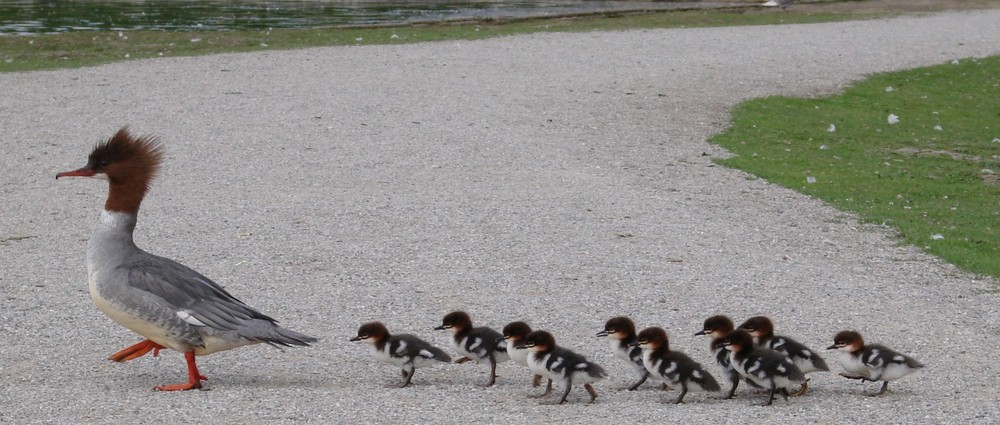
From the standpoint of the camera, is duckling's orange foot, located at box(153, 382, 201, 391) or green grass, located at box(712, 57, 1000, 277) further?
green grass, located at box(712, 57, 1000, 277)

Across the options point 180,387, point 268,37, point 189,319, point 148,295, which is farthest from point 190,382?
point 268,37

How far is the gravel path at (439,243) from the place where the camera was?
22.5 feet

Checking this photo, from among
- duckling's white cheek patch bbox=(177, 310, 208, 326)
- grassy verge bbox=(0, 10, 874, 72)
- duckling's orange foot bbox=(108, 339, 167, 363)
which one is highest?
duckling's white cheek patch bbox=(177, 310, 208, 326)

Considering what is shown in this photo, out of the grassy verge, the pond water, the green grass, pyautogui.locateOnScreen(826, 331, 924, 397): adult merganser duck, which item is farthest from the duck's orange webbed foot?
the pond water

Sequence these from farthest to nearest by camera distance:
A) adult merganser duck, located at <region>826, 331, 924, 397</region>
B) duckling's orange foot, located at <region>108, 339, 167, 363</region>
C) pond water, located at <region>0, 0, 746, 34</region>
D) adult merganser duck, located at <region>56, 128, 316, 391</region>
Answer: pond water, located at <region>0, 0, 746, 34</region> → duckling's orange foot, located at <region>108, 339, 167, 363</region> → adult merganser duck, located at <region>56, 128, 316, 391</region> → adult merganser duck, located at <region>826, 331, 924, 397</region>

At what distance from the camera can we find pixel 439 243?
10.6 m

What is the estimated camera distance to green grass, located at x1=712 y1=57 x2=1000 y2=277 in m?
11.7

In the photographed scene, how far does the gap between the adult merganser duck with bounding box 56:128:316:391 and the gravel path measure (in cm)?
28

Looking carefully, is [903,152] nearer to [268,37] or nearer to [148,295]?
[148,295]

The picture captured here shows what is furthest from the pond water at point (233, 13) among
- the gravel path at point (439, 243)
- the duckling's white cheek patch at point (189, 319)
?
the duckling's white cheek patch at point (189, 319)

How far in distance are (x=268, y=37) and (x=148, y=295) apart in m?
19.1

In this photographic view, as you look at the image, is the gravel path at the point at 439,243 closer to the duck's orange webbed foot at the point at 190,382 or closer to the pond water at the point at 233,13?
the duck's orange webbed foot at the point at 190,382

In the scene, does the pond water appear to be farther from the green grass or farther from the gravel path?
the green grass

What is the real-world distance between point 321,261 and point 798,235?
4.44m
